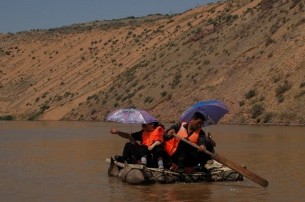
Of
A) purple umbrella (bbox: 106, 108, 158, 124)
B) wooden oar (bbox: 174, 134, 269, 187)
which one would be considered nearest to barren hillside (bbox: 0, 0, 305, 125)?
purple umbrella (bbox: 106, 108, 158, 124)

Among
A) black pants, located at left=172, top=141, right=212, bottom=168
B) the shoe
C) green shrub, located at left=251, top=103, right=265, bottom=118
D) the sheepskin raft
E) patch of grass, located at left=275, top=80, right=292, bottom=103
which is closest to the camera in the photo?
the sheepskin raft

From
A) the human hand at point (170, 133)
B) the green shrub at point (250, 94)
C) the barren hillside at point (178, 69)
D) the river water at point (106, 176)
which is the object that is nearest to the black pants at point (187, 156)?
the human hand at point (170, 133)

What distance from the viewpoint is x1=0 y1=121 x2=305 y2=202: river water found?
1349 centimetres

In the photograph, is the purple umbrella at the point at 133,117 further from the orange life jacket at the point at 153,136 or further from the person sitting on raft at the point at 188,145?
the person sitting on raft at the point at 188,145

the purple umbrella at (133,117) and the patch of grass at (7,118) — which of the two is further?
the patch of grass at (7,118)

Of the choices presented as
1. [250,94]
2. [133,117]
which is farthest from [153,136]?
[250,94]

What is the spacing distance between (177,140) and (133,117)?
1.31 metres

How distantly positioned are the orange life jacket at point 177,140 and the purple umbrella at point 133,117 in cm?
64

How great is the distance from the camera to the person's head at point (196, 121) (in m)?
15.1

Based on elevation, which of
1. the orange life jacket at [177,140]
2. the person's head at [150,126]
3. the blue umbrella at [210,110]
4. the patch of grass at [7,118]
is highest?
the patch of grass at [7,118]

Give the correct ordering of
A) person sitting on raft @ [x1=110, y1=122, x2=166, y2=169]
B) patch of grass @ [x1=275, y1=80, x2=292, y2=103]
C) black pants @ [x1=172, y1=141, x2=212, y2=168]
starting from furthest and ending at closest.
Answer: patch of grass @ [x1=275, y1=80, x2=292, y2=103], person sitting on raft @ [x1=110, y1=122, x2=166, y2=169], black pants @ [x1=172, y1=141, x2=212, y2=168]

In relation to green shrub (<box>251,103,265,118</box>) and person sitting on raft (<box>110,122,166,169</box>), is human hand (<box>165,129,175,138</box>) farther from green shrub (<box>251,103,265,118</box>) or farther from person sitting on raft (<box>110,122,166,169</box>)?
green shrub (<box>251,103,265,118</box>)

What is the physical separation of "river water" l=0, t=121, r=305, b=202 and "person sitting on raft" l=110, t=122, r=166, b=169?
0.68m

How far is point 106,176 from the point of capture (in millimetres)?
16547
